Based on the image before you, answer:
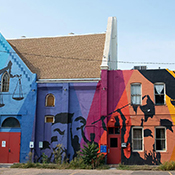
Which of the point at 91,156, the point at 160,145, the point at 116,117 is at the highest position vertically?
the point at 116,117

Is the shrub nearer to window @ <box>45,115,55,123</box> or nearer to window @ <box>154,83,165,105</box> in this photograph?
window @ <box>45,115,55,123</box>

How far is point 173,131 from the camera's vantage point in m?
18.4

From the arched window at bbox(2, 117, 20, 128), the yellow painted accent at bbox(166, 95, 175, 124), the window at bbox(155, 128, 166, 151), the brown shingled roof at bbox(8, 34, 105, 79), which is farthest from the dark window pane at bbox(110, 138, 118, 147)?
the arched window at bbox(2, 117, 20, 128)

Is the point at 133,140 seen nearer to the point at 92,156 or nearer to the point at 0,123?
the point at 92,156

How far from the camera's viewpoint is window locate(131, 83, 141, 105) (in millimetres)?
19234

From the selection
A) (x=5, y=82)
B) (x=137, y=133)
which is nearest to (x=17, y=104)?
(x=5, y=82)

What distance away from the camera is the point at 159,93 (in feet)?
62.5

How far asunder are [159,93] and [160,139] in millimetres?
3330

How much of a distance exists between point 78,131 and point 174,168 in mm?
7114

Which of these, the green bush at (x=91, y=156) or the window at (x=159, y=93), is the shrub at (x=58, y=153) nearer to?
the green bush at (x=91, y=156)

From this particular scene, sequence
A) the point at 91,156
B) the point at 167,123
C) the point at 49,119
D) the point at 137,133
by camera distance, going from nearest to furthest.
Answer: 1. the point at 91,156
2. the point at 167,123
3. the point at 137,133
4. the point at 49,119

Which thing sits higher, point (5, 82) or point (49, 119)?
point (5, 82)

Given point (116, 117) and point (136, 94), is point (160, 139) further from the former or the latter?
point (136, 94)

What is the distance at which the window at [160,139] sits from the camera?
60.6 feet
